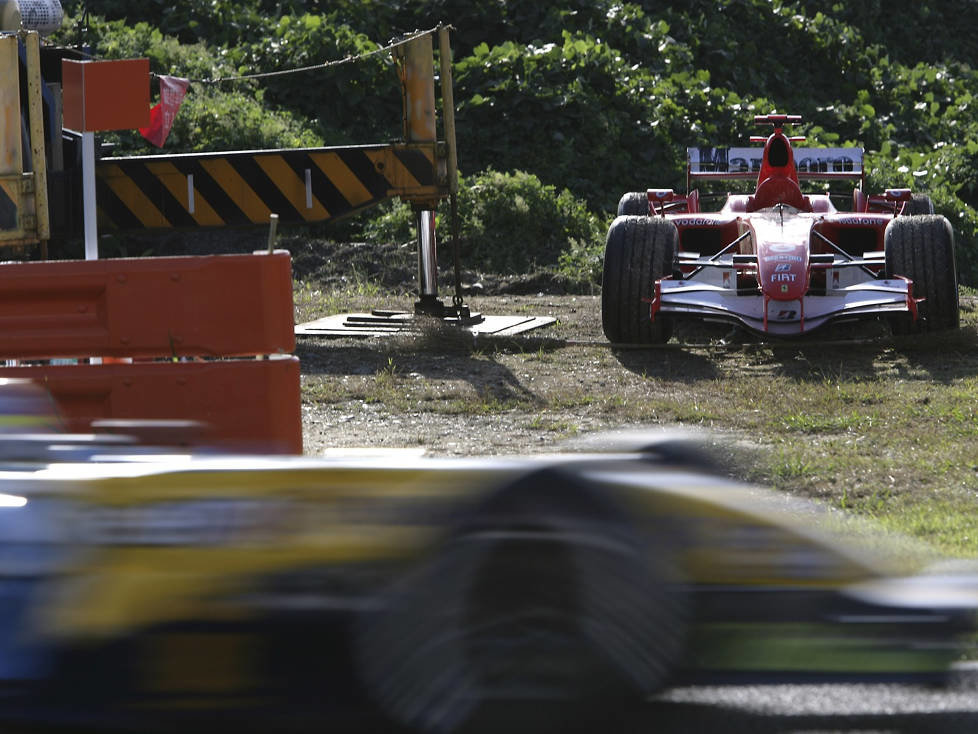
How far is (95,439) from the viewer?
3484 mm

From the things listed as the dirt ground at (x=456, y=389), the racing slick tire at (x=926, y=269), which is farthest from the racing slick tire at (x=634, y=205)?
the racing slick tire at (x=926, y=269)

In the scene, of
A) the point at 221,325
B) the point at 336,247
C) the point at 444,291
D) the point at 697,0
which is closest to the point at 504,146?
the point at 336,247

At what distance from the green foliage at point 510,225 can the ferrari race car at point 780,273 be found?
424 centimetres

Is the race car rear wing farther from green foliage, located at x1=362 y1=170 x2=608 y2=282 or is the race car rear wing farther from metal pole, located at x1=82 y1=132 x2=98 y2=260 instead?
metal pole, located at x1=82 y1=132 x2=98 y2=260

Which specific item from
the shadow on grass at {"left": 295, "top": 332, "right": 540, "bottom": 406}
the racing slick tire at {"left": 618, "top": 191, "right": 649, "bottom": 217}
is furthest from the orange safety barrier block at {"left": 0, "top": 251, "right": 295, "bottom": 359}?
the racing slick tire at {"left": 618, "top": 191, "right": 649, "bottom": 217}

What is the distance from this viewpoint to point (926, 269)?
9.73m

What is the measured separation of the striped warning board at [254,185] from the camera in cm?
1086

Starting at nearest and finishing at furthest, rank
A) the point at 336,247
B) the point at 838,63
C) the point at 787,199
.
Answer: the point at 787,199, the point at 336,247, the point at 838,63

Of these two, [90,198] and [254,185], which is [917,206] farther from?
[90,198]

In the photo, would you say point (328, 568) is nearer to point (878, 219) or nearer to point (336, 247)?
point (878, 219)

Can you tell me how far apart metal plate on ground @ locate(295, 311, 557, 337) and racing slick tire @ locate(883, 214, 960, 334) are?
273 centimetres

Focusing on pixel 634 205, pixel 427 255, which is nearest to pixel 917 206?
pixel 634 205

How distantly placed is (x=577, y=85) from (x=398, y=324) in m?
8.83

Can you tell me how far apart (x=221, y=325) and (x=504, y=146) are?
12902 mm
